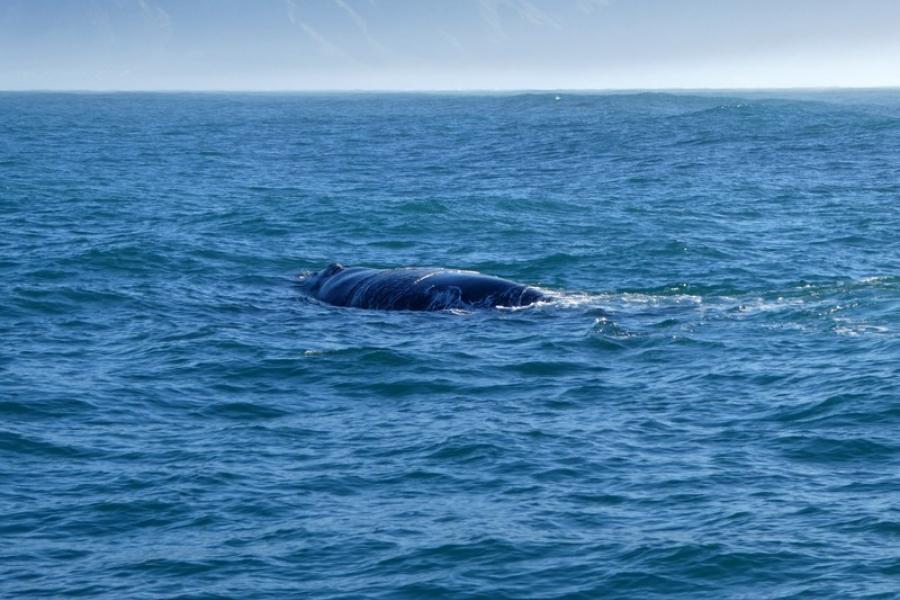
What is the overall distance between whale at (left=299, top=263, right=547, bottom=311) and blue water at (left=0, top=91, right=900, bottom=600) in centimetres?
76

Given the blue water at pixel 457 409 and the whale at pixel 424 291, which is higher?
the whale at pixel 424 291

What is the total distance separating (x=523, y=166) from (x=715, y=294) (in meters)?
35.1

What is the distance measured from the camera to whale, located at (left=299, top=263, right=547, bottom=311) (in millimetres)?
27391

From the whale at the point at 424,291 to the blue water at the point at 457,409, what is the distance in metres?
0.76

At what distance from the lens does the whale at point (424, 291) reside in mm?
27391

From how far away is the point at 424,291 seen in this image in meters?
27.8

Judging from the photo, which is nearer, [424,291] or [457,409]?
[457,409]

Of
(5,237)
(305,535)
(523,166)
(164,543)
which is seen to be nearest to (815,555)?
(305,535)

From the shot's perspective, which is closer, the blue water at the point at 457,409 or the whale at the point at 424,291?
the blue water at the point at 457,409

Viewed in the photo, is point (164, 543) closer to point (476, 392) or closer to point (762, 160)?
point (476, 392)

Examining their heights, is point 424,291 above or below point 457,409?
above

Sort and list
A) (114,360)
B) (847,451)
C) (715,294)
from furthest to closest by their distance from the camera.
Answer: (715,294), (114,360), (847,451)

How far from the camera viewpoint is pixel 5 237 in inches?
1554

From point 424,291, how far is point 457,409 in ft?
24.6
